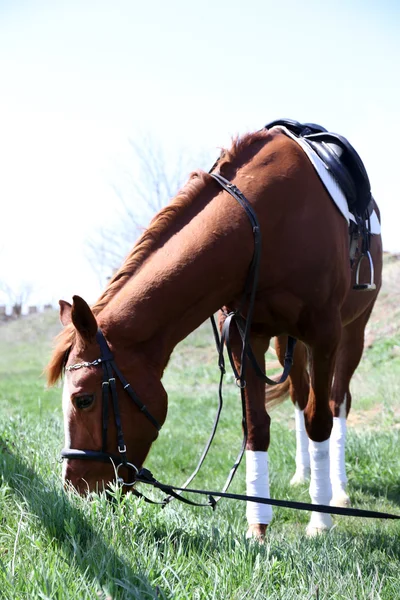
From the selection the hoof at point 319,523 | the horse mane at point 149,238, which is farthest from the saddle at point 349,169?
the hoof at point 319,523

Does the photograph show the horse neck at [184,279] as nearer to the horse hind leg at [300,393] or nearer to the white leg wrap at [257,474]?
the white leg wrap at [257,474]

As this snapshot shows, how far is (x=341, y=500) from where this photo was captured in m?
4.33

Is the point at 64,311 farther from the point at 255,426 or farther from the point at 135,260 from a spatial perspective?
the point at 255,426

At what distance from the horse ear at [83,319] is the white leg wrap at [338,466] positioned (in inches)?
104

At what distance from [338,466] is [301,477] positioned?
1.30 ft

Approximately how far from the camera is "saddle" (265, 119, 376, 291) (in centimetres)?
367

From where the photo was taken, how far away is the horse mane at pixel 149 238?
273 centimetres

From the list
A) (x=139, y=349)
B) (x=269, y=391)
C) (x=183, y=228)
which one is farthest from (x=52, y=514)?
(x=269, y=391)

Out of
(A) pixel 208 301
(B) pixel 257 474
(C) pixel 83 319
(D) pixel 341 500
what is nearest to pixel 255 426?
(B) pixel 257 474

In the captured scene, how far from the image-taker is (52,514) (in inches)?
96.0

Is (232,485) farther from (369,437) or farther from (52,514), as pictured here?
(52,514)

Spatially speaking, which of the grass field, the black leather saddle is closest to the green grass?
the grass field

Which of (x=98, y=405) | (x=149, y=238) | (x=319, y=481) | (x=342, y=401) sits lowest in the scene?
(x=319, y=481)

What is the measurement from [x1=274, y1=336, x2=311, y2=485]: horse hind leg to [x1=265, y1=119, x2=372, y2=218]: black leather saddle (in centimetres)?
137
